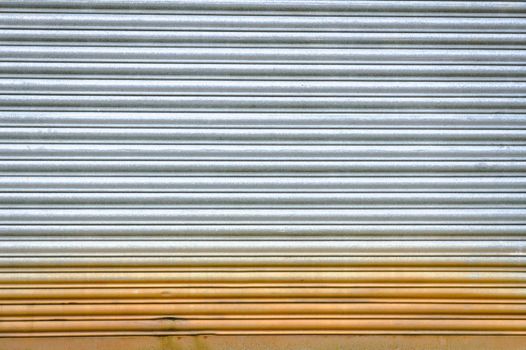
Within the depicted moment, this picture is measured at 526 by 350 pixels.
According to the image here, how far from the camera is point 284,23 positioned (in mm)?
3400

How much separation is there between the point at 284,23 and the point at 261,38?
156 mm

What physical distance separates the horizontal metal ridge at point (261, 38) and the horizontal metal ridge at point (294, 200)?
0.85 m

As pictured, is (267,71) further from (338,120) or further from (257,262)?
(257,262)

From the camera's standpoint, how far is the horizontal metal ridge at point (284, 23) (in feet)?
11.0

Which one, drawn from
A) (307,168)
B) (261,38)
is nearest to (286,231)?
(307,168)

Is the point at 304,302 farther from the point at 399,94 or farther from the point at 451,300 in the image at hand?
the point at 399,94

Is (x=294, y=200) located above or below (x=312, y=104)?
below

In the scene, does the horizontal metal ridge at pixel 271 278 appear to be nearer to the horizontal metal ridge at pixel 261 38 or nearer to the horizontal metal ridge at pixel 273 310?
the horizontal metal ridge at pixel 273 310

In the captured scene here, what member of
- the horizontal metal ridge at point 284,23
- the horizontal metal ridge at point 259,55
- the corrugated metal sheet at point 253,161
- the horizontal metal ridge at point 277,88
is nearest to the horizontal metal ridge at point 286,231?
the corrugated metal sheet at point 253,161

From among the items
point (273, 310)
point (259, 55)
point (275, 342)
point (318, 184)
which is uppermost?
point (259, 55)

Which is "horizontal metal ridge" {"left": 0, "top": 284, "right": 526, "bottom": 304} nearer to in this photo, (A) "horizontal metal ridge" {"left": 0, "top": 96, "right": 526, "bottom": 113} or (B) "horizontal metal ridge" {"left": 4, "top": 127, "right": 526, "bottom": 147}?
(B) "horizontal metal ridge" {"left": 4, "top": 127, "right": 526, "bottom": 147}

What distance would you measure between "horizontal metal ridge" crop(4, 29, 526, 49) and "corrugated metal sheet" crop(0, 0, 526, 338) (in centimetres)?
1

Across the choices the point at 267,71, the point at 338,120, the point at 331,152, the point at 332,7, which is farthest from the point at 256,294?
the point at 332,7

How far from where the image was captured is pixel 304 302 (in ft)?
11.4
